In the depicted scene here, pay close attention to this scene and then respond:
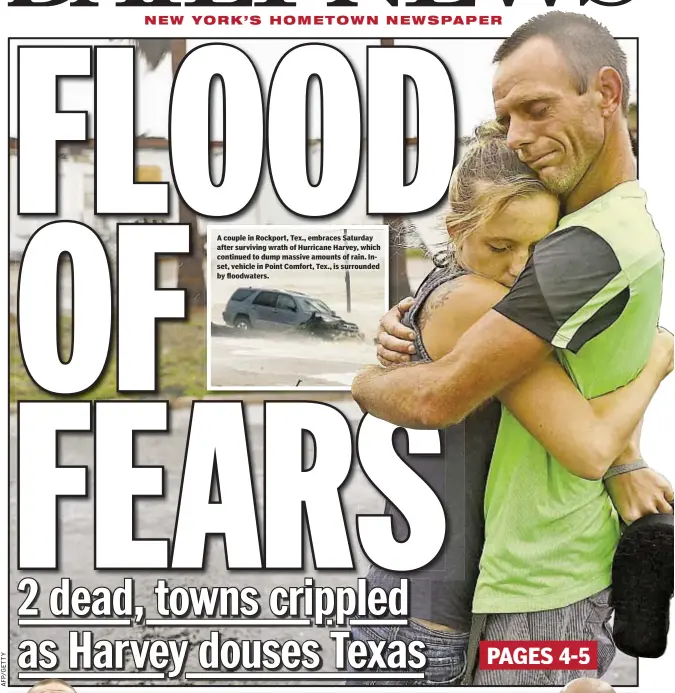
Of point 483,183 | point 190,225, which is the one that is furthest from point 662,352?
point 190,225

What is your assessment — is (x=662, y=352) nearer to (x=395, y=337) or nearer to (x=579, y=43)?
(x=395, y=337)

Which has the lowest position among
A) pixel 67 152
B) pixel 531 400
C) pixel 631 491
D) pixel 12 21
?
pixel 631 491

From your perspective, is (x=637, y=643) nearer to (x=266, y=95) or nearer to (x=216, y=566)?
(x=216, y=566)

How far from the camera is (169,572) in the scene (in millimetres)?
2377

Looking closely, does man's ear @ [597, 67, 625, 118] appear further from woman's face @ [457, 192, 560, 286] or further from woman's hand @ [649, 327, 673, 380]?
woman's hand @ [649, 327, 673, 380]

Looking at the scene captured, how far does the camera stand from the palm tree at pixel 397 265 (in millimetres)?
2336

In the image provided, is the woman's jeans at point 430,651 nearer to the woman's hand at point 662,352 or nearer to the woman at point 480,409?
the woman at point 480,409

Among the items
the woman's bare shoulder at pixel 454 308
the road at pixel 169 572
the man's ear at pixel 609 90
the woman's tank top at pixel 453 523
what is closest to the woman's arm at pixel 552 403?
the woman's bare shoulder at pixel 454 308

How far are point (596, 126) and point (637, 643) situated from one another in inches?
52.1

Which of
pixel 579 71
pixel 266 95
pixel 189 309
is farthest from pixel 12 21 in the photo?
pixel 579 71

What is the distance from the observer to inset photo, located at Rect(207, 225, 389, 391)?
2.34 meters

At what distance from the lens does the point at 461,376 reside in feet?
7.34

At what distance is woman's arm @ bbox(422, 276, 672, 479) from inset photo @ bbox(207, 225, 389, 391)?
0.18 m

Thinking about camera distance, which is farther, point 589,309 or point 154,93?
point 154,93
